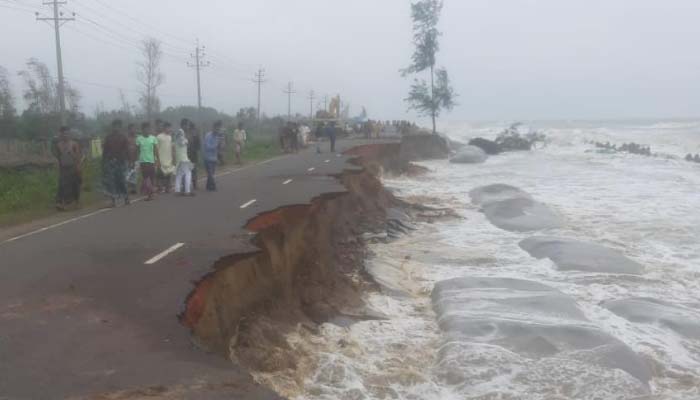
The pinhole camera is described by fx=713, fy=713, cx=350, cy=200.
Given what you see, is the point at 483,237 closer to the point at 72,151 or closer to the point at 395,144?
the point at 72,151

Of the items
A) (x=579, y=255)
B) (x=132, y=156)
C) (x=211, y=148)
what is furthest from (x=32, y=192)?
(x=579, y=255)

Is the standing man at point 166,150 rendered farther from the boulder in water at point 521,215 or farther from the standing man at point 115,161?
the boulder in water at point 521,215

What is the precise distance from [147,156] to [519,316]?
8958 mm

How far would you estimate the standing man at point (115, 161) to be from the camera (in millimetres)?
14430

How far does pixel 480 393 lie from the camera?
7039 millimetres

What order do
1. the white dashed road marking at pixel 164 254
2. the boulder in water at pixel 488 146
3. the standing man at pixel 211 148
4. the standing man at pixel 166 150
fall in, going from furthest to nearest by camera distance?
1. the boulder in water at pixel 488 146
2. the standing man at pixel 211 148
3. the standing man at pixel 166 150
4. the white dashed road marking at pixel 164 254

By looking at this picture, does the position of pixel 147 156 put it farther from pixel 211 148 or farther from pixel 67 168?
pixel 211 148

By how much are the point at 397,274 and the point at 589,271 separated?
3379 millimetres

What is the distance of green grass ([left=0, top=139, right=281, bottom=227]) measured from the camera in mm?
14468

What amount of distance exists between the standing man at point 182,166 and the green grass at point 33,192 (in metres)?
1.88

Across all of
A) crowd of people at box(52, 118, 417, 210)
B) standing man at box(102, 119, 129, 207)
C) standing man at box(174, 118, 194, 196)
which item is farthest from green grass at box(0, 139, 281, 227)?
standing man at box(174, 118, 194, 196)

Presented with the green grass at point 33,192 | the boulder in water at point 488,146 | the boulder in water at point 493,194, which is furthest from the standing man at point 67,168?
the boulder in water at point 488,146

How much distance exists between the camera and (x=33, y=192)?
16.1 metres

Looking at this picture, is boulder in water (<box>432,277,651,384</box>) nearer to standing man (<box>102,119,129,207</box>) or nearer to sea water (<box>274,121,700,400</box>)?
sea water (<box>274,121,700,400</box>)
